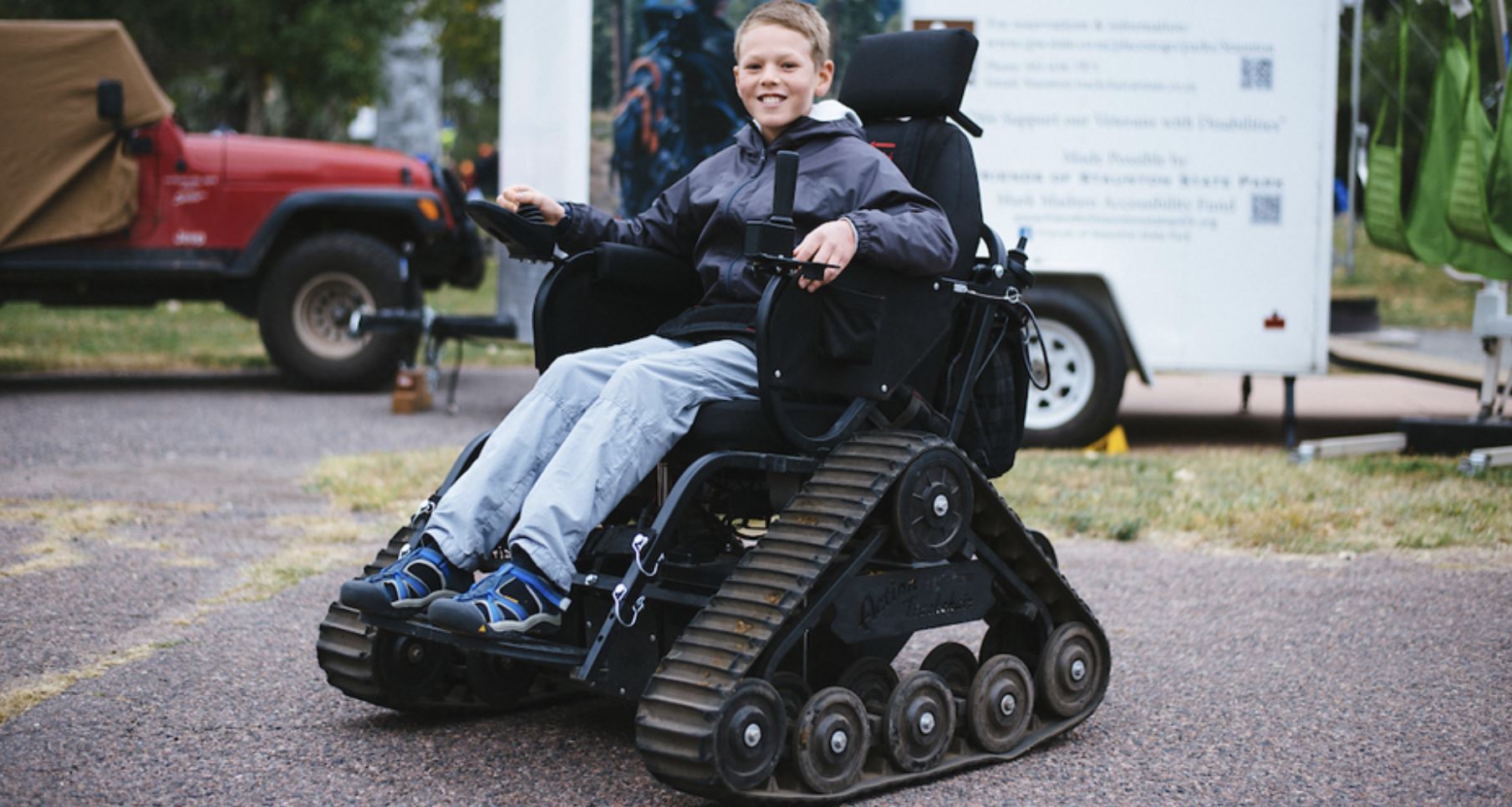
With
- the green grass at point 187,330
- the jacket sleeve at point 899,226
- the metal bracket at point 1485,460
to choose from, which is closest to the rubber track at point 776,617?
the jacket sleeve at point 899,226

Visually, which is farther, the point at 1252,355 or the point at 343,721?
the point at 1252,355

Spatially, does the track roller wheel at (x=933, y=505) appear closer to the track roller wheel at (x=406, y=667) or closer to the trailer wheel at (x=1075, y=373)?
the track roller wheel at (x=406, y=667)

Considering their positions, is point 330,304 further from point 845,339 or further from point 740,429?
point 845,339

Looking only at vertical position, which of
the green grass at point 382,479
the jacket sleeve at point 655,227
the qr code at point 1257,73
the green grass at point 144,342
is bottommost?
the green grass at point 144,342

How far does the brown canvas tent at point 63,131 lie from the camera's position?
37.7ft

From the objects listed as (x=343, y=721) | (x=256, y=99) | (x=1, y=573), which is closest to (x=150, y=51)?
(x=256, y=99)

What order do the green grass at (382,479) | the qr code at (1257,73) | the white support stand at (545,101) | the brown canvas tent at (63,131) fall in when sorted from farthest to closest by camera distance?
the brown canvas tent at (63,131)
the white support stand at (545,101)
the qr code at (1257,73)
the green grass at (382,479)

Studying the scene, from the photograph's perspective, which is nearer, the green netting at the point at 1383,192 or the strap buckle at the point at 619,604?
the strap buckle at the point at 619,604

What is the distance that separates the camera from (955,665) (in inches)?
162

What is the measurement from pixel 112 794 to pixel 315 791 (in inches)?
16.9

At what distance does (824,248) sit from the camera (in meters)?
3.66

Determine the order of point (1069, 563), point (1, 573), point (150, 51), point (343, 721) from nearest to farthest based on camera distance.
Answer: point (343, 721) → point (1, 573) → point (1069, 563) → point (150, 51)

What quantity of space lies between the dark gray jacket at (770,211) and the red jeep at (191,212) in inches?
311

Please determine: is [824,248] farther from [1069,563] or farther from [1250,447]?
[1250,447]
